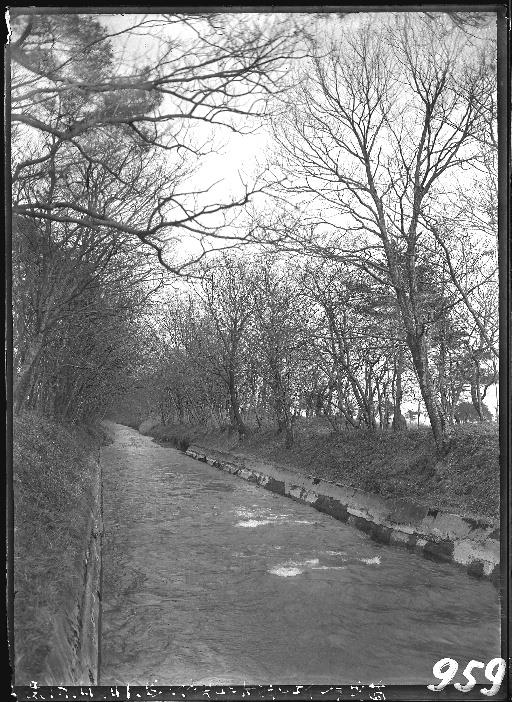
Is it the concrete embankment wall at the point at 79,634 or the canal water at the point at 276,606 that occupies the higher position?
the concrete embankment wall at the point at 79,634

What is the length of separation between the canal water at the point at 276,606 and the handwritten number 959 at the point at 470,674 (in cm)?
11

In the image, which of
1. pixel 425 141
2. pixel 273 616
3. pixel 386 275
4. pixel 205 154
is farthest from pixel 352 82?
pixel 273 616

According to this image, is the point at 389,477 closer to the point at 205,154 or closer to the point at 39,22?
the point at 205,154

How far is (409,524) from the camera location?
11148 mm

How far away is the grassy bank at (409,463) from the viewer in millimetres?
10500

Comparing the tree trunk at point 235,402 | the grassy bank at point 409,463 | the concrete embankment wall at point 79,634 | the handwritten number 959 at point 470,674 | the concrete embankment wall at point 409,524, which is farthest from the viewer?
the tree trunk at point 235,402

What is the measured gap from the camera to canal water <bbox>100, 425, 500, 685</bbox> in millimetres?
5645

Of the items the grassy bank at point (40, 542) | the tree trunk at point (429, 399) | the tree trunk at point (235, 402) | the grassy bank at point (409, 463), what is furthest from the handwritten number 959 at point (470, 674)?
the tree trunk at point (235, 402)

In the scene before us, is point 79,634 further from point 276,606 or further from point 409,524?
point 409,524

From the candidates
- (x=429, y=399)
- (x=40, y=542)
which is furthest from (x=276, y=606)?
(x=429, y=399)

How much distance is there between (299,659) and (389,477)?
7952mm

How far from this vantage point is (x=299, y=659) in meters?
5.94

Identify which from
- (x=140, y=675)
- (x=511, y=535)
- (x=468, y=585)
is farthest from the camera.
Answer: (x=468, y=585)

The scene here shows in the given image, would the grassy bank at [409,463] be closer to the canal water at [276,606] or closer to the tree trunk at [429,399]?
the tree trunk at [429,399]
